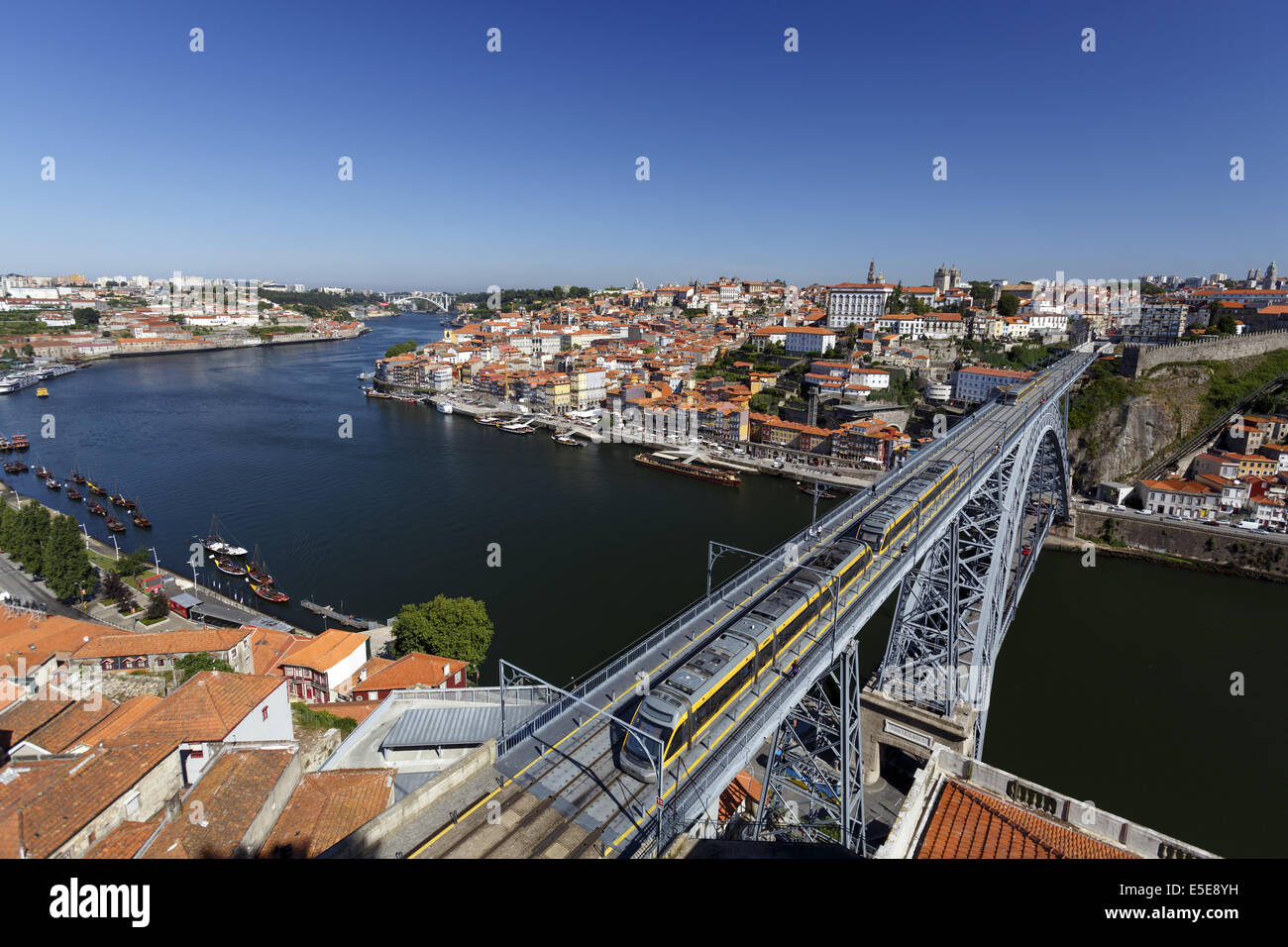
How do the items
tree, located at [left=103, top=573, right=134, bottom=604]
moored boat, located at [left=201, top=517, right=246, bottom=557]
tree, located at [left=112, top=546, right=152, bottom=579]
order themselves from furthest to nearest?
1. moored boat, located at [left=201, top=517, right=246, bottom=557]
2. tree, located at [left=112, top=546, right=152, bottom=579]
3. tree, located at [left=103, top=573, right=134, bottom=604]

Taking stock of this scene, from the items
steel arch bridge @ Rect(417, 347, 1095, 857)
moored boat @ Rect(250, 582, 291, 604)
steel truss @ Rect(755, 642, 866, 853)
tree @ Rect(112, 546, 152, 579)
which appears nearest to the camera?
steel arch bridge @ Rect(417, 347, 1095, 857)

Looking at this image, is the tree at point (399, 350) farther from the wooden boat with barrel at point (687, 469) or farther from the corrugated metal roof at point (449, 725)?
the corrugated metal roof at point (449, 725)

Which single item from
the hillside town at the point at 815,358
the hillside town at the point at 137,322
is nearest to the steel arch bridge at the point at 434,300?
the hillside town at the point at 137,322

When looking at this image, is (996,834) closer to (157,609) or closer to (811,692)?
(811,692)

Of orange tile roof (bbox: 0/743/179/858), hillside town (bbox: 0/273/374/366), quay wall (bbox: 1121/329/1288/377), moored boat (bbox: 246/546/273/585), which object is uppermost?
hillside town (bbox: 0/273/374/366)

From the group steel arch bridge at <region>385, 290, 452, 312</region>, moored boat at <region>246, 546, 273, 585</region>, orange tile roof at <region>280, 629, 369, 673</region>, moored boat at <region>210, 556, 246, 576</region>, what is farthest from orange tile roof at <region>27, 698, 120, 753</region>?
steel arch bridge at <region>385, 290, 452, 312</region>

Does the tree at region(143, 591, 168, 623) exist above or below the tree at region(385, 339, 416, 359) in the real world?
below

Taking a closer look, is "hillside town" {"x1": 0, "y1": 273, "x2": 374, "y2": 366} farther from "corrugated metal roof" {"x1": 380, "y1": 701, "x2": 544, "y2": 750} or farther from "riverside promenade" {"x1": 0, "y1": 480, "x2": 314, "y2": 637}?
"corrugated metal roof" {"x1": 380, "y1": 701, "x2": 544, "y2": 750}
